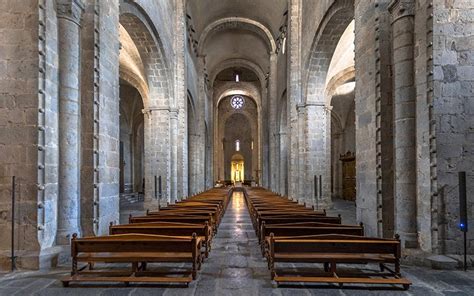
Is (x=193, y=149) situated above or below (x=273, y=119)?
below

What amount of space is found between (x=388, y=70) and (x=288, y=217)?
133 inches

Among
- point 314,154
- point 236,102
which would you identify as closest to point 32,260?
point 314,154

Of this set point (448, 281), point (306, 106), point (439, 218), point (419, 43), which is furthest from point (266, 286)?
point (306, 106)

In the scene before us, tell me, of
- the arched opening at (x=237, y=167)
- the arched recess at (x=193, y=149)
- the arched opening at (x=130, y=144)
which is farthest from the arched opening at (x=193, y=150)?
the arched opening at (x=237, y=167)

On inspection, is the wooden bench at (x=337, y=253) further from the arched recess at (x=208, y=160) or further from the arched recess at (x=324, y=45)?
the arched recess at (x=208, y=160)

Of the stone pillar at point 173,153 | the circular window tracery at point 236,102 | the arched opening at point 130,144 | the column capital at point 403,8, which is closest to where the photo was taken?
the column capital at point 403,8

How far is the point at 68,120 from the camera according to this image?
648 cm

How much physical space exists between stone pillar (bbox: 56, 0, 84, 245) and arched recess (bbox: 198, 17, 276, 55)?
61.4ft

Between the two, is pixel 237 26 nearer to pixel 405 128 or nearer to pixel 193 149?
pixel 193 149

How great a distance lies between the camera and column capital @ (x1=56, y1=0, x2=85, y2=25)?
636 cm

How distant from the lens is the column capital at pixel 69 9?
20.9 ft

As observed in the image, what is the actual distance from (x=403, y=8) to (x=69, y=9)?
5.81 meters

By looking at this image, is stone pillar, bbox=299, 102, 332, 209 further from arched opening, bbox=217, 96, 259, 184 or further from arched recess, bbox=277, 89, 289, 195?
arched opening, bbox=217, 96, 259, 184

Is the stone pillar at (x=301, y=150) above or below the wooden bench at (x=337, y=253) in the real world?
above
